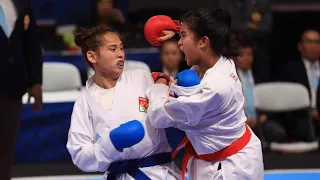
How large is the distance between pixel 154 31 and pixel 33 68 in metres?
1.13

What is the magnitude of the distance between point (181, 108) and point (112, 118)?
38 centimetres

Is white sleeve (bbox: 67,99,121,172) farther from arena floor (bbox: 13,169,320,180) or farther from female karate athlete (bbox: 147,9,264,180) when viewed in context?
arena floor (bbox: 13,169,320,180)

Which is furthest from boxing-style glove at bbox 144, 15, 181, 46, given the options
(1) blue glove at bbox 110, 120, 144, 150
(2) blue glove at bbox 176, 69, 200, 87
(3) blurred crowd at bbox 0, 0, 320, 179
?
(3) blurred crowd at bbox 0, 0, 320, 179

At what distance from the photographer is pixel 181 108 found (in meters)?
2.70

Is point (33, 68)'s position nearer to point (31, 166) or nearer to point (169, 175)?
point (169, 175)

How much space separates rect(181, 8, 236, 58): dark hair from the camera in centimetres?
286

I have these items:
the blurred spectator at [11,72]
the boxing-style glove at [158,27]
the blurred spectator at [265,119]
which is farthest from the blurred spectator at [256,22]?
the boxing-style glove at [158,27]

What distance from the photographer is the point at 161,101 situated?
9.08 ft

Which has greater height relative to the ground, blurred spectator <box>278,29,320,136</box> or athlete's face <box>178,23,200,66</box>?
athlete's face <box>178,23,200,66</box>

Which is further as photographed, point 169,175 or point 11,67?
point 11,67

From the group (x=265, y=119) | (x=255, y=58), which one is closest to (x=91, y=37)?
(x=265, y=119)

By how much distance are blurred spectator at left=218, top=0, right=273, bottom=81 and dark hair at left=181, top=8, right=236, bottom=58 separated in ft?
9.34

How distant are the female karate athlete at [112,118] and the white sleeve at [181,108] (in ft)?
0.48

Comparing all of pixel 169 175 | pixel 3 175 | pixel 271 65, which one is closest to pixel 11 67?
pixel 3 175
